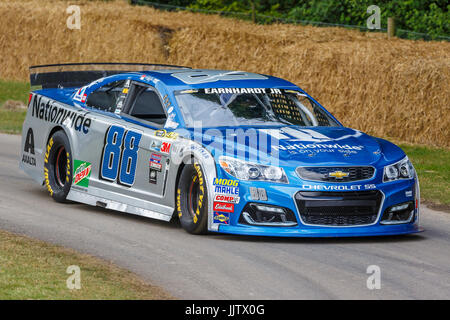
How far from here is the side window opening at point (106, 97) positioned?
10492 millimetres

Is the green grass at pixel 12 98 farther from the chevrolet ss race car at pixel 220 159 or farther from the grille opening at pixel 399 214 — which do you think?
the grille opening at pixel 399 214

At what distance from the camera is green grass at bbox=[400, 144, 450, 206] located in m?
12.0

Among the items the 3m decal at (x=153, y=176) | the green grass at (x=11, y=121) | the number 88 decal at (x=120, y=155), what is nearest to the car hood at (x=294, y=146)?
the 3m decal at (x=153, y=176)

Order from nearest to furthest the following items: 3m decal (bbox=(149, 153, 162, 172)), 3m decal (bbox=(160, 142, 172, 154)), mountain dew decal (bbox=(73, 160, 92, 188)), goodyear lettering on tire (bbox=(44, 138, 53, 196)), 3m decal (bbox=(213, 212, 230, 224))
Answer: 3m decal (bbox=(213, 212, 230, 224))
3m decal (bbox=(160, 142, 172, 154))
3m decal (bbox=(149, 153, 162, 172))
mountain dew decal (bbox=(73, 160, 92, 188))
goodyear lettering on tire (bbox=(44, 138, 53, 196))

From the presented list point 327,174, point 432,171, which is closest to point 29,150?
point 327,174

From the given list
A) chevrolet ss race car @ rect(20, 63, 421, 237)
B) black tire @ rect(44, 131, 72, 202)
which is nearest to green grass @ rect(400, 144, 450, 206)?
chevrolet ss race car @ rect(20, 63, 421, 237)

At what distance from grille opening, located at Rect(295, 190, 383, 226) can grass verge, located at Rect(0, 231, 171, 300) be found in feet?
5.87

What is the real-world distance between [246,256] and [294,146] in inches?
47.3

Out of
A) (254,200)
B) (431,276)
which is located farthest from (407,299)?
(254,200)

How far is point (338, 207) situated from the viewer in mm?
8539

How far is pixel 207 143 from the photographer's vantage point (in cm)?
888

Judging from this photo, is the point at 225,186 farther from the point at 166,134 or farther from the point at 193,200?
the point at 166,134

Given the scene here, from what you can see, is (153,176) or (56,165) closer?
(153,176)

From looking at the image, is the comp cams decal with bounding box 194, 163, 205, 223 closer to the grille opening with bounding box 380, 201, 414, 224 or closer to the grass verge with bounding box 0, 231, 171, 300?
the grass verge with bounding box 0, 231, 171, 300
